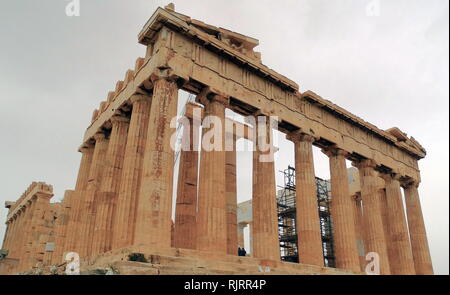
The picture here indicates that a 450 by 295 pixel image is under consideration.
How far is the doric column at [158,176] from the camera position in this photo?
1574cm

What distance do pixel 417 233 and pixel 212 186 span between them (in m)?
22.9

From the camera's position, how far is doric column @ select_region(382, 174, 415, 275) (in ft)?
96.8

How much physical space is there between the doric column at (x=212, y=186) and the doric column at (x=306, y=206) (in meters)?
6.47

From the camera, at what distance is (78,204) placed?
80.7 ft

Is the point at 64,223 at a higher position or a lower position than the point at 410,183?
lower

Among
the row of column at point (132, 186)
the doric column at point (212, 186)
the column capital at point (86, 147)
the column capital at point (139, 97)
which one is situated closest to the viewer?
the row of column at point (132, 186)

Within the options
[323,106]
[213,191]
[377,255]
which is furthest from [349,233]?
[213,191]

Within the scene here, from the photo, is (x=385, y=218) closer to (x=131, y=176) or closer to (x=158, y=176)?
(x=131, y=176)

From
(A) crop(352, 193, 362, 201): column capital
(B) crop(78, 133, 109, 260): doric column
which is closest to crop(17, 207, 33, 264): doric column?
(B) crop(78, 133, 109, 260): doric column

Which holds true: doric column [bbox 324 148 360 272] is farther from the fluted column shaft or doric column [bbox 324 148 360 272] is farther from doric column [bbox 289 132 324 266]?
the fluted column shaft

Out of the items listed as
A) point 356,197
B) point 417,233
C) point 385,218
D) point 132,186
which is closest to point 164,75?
point 132,186

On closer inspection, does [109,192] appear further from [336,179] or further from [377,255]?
[377,255]

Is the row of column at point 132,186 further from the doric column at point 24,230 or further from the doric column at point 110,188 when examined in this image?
the doric column at point 24,230

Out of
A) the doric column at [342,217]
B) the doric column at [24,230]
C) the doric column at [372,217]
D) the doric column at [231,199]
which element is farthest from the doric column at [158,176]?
the doric column at [24,230]
